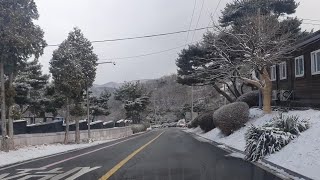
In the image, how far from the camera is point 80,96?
4094 cm

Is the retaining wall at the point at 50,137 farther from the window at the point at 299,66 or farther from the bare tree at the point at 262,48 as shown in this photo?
the window at the point at 299,66

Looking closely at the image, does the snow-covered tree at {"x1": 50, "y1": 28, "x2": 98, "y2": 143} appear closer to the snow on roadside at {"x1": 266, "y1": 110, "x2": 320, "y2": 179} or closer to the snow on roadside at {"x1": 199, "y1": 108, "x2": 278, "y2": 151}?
the snow on roadside at {"x1": 199, "y1": 108, "x2": 278, "y2": 151}

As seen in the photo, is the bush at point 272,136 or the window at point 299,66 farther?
the window at point 299,66

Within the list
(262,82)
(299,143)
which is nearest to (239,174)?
(299,143)

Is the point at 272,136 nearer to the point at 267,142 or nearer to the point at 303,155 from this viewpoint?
the point at 267,142

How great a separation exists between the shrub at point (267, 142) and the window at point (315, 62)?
1057 centimetres

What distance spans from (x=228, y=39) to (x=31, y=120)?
76.3 feet

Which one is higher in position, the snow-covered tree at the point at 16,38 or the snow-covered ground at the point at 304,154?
the snow-covered tree at the point at 16,38

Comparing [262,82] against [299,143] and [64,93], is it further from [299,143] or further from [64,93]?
[64,93]

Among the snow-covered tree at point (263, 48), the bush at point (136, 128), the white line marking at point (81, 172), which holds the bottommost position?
the bush at point (136, 128)

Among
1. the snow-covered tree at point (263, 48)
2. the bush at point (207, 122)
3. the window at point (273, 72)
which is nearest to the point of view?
the snow-covered tree at point (263, 48)

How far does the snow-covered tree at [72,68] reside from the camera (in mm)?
39562

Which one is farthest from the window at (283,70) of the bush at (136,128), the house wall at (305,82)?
the bush at (136,128)

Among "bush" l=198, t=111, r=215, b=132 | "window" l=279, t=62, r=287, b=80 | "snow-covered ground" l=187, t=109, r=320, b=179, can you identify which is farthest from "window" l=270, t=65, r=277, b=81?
"snow-covered ground" l=187, t=109, r=320, b=179
